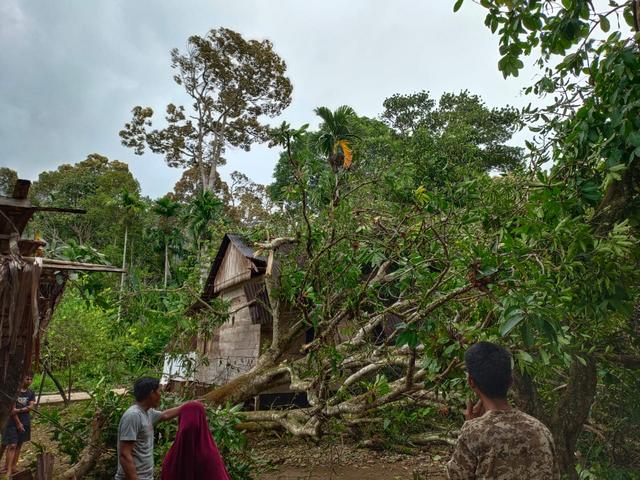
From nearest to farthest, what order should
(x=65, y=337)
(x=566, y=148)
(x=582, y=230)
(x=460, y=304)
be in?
(x=582, y=230) < (x=566, y=148) < (x=460, y=304) < (x=65, y=337)

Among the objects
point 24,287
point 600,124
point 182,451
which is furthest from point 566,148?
point 24,287

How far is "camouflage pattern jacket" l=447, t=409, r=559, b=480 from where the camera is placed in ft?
6.82

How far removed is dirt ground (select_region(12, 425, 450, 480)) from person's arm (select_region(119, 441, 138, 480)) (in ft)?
11.3

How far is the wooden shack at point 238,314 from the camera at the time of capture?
11898mm

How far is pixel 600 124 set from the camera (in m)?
3.42

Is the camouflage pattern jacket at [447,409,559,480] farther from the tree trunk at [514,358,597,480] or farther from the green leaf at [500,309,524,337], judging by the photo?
the tree trunk at [514,358,597,480]

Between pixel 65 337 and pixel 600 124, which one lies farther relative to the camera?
pixel 65 337

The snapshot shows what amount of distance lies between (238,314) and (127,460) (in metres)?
10.8

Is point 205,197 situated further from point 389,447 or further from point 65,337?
point 389,447

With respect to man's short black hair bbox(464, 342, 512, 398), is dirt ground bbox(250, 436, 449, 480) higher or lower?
lower

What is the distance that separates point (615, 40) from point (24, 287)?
496 centimetres

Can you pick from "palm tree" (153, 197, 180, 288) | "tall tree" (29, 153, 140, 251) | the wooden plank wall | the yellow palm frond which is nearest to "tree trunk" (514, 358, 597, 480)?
the yellow palm frond

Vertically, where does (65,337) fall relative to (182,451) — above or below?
above

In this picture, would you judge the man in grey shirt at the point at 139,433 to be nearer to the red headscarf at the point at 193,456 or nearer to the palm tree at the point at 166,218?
the red headscarf at the point at 193,456
